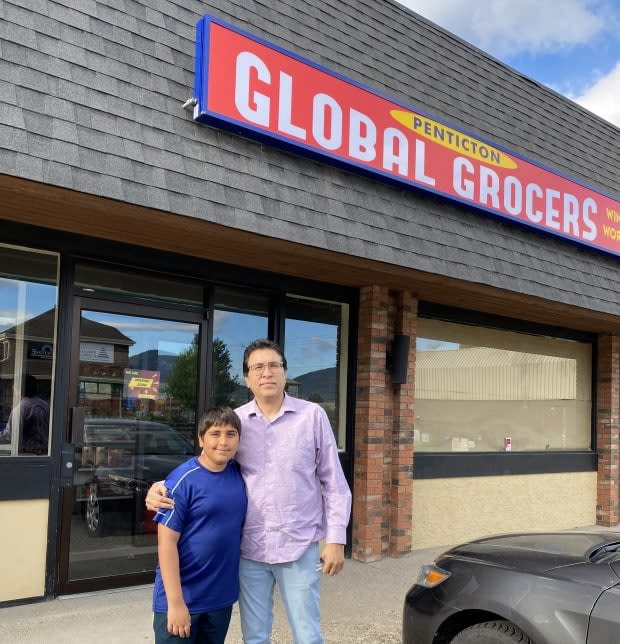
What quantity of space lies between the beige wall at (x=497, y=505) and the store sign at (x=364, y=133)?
3.03 meters

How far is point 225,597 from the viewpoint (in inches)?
108

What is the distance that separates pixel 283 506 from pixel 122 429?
297 cm

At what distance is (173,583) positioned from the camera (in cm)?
259

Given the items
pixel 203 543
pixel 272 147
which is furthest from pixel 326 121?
pixel 203 543

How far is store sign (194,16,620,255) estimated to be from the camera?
4.83 metres

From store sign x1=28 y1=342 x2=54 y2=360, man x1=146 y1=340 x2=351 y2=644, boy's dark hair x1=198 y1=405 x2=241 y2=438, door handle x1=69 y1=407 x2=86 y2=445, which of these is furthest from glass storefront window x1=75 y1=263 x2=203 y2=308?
boy's dark hair x1=198 y1=405 x2=241 y2=438

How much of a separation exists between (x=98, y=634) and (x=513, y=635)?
276cm

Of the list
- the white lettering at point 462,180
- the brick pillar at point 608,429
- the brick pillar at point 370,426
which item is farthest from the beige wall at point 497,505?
the white lettering at point 462,180

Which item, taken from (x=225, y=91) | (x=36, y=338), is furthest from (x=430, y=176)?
(x=36, y=338)

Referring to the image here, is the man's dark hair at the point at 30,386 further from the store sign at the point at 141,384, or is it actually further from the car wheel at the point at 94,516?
the car wheel at the point at 94,516

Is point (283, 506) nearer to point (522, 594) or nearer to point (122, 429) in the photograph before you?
point (522, 594)

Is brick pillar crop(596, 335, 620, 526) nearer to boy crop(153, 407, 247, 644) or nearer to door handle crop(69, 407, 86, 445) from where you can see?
door handle crop(69, 407, 86, 445)

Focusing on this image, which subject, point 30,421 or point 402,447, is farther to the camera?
point 402,447

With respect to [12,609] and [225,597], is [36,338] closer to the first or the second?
[12,609]
